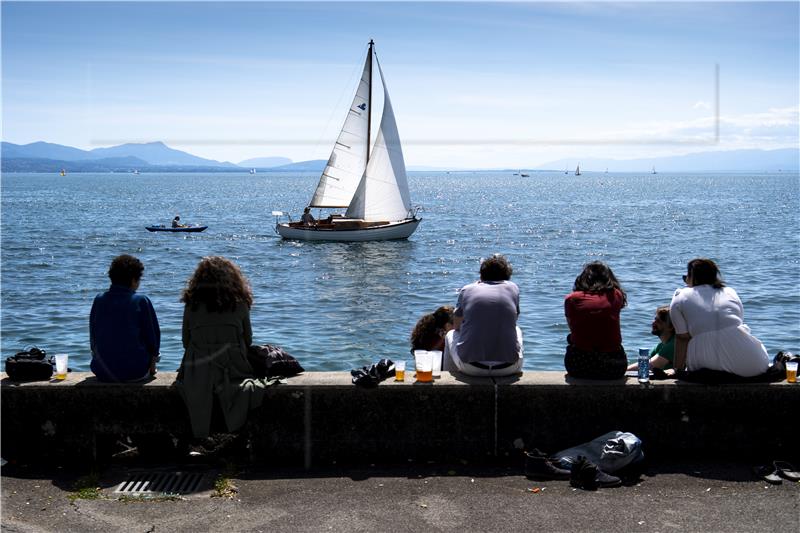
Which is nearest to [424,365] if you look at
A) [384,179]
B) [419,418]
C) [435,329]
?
[419,418]

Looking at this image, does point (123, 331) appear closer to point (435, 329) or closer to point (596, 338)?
point (435, 329)

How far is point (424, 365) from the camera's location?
6930 mm

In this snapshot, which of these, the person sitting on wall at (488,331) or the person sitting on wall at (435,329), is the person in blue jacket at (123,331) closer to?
the person sitting on wall at (488,331)

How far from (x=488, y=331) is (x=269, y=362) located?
1.69 metres

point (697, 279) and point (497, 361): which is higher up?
point (697, 279)

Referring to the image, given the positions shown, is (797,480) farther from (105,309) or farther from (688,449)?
(105,309)

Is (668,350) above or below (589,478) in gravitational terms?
above

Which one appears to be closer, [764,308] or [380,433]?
[380,433]

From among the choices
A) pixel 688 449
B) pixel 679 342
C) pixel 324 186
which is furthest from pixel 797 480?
pixel 324 186

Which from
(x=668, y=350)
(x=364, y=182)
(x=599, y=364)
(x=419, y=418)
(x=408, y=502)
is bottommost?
(x=408, y=502)

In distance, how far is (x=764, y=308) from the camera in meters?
27.0

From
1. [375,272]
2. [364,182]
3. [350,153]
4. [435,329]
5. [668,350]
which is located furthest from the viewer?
[350,153]

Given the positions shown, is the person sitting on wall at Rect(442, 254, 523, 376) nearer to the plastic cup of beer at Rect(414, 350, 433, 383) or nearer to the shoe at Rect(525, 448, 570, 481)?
the plastic cup of beer at Rect(414, 350, 433, 383)

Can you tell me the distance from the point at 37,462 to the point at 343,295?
2481cm
